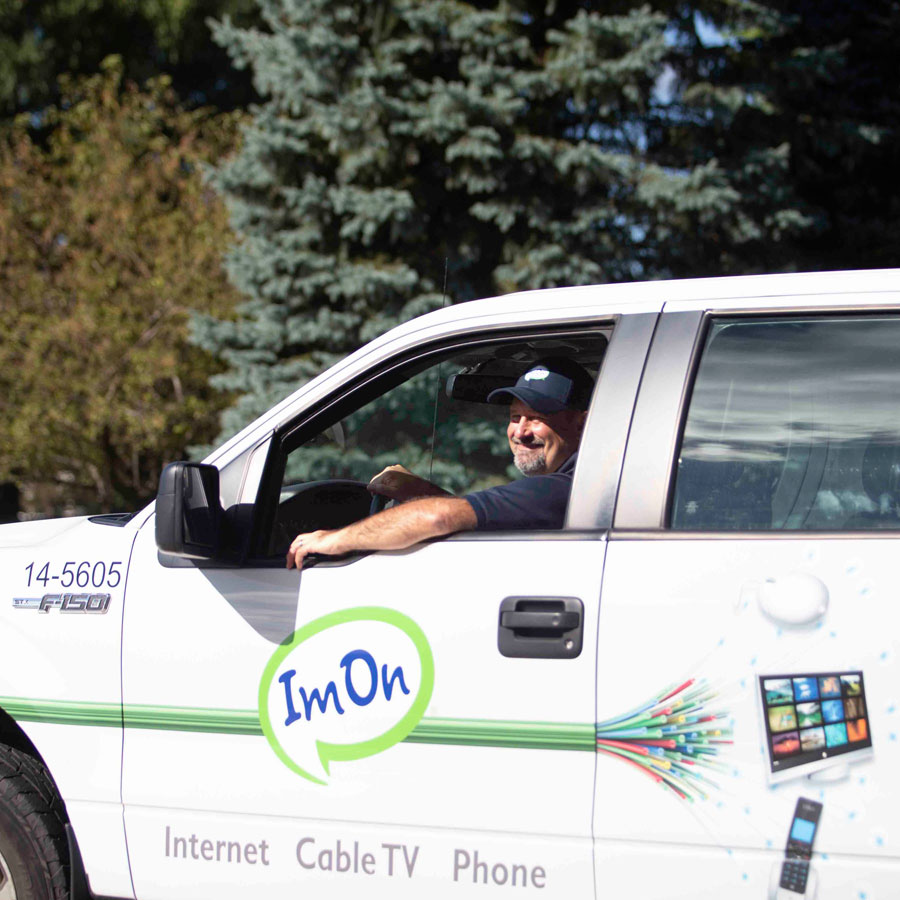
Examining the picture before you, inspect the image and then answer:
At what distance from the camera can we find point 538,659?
2318mm

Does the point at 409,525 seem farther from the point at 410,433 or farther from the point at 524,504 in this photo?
the point at 410,433

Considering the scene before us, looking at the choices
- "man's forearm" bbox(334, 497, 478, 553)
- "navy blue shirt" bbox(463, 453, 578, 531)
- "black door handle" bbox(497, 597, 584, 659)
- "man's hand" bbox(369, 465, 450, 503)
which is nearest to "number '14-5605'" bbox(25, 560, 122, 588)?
"man's forearm" bbox(334, 497, 478, 553)

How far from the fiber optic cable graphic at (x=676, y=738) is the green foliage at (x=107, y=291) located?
11.3 meters

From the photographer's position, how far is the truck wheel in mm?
2729

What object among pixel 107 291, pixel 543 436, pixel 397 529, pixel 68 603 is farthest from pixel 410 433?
pixel 107 291

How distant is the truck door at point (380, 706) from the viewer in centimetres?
231

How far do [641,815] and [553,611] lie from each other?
45 cm

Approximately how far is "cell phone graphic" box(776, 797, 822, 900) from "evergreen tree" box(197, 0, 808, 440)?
27.0ft

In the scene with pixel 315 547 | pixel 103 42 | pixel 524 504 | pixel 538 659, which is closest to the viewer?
pixel 538 659

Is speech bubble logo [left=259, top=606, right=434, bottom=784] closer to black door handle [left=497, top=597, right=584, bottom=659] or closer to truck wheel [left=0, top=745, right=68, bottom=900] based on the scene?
black door handle [left=497, top=597, right=584, bottom=659]

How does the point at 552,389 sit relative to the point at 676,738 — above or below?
above

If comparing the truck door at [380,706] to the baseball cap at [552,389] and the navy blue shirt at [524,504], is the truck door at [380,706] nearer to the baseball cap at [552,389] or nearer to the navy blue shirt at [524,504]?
the navy blue shirt at [524,504]

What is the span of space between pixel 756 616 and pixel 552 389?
114 cm

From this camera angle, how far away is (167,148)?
14805 millimetres
